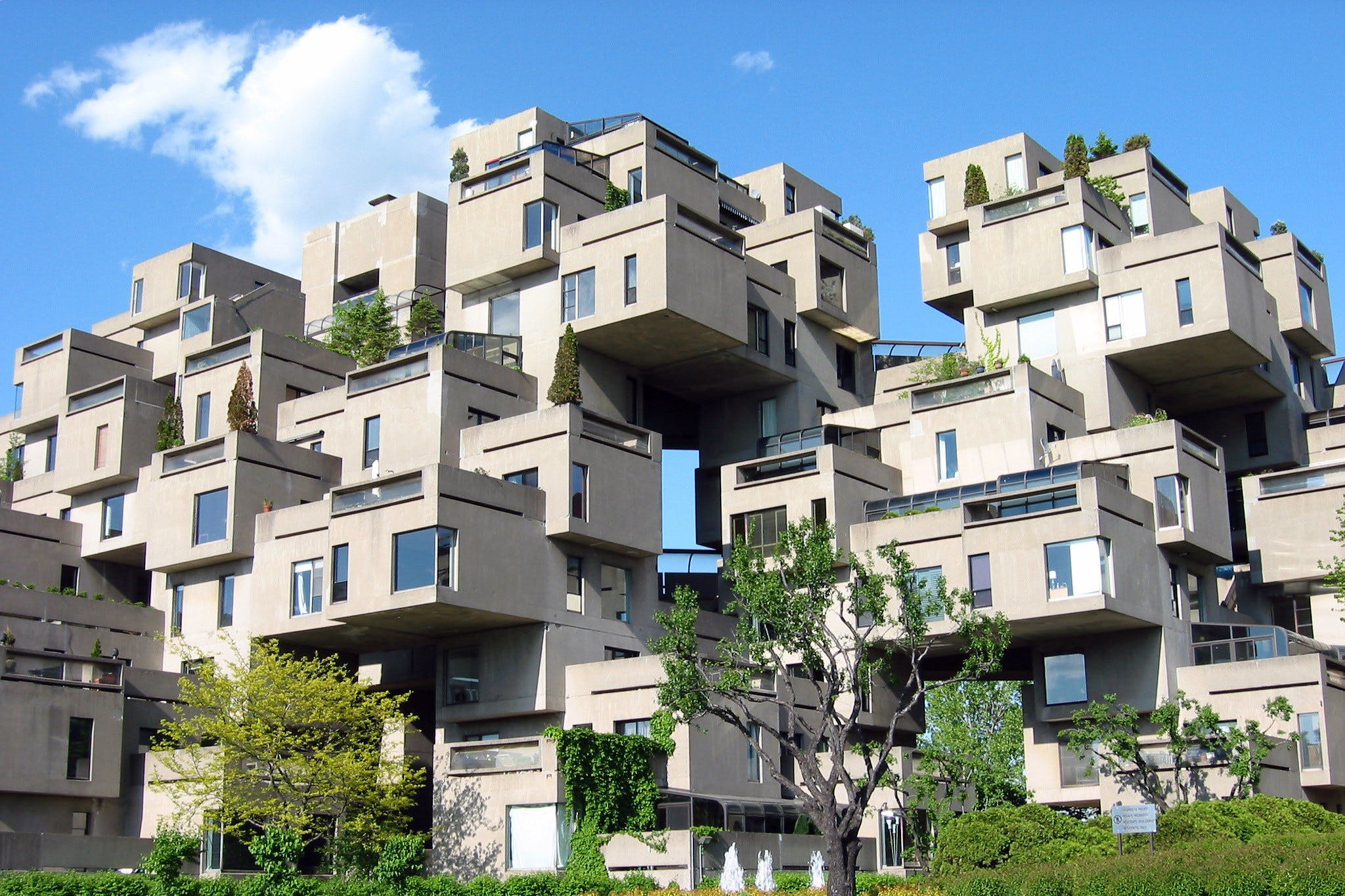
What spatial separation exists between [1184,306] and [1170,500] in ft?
32.2

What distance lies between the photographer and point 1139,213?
70.1m

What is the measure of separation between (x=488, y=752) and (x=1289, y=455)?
124ft

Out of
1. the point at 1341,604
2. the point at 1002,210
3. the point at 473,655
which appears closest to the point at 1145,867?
the point at 473,655

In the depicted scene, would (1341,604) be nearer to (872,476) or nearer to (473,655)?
(872,476)

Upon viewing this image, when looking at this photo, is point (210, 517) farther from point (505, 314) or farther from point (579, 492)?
point (505, 314)

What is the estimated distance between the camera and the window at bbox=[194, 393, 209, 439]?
6341 cm

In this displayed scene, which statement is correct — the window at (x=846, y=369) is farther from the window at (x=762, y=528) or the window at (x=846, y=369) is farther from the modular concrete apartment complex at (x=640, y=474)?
the window at (x=762, y=528)

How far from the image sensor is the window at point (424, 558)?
4822cm

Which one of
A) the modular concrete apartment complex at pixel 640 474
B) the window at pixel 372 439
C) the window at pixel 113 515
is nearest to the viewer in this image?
the modular concrete apartment complex at pixel 640 474

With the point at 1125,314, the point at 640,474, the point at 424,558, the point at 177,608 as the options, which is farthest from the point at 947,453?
the point at 177,608

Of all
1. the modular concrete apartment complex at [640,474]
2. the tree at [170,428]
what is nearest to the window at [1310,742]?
the modular concrete apartment complex at [640,474]

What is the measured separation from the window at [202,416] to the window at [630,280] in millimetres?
18411

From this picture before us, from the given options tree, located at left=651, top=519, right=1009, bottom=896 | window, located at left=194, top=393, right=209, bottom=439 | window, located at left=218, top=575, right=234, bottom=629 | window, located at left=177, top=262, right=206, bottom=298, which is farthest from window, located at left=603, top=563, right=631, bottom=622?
window, located at left=177, top=262, right=206, bottom=298

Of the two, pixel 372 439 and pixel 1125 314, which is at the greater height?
pixel 1125 314
